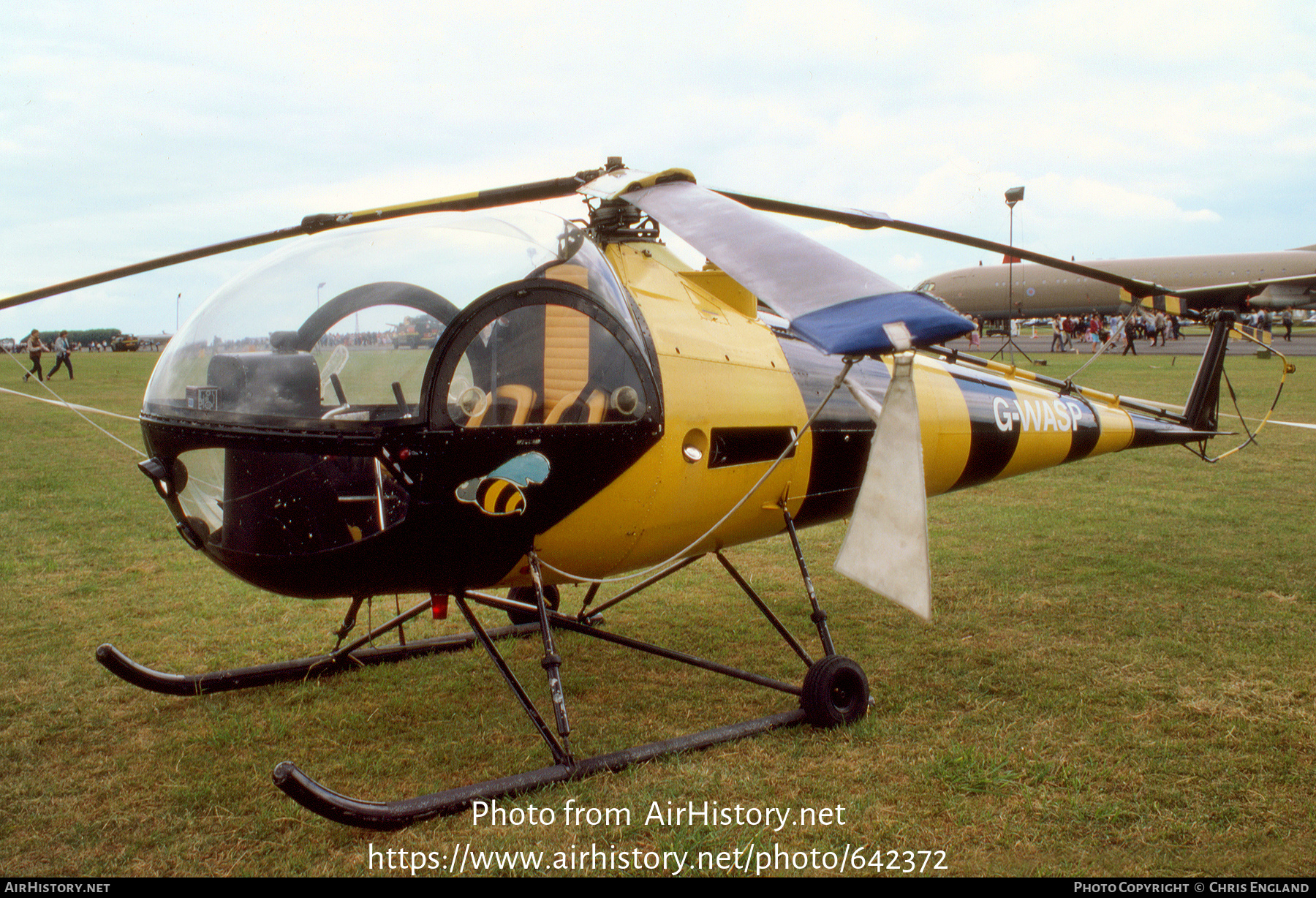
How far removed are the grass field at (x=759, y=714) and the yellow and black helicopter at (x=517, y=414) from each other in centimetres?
33

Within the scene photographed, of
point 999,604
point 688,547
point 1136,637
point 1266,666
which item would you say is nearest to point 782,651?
point 688,547

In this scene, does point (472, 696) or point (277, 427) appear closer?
point (277, 427)

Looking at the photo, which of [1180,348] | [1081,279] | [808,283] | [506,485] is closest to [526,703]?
[506,485]

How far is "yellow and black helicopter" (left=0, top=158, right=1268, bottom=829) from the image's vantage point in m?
3.01

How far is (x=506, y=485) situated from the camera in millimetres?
3266

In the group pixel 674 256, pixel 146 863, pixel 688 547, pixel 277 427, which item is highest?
pixel 674 256

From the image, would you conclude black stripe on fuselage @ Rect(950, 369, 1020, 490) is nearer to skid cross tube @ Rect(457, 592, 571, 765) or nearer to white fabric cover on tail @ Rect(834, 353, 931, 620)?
white fabric cover on tail @ Rect(834, 353, 931, 620)

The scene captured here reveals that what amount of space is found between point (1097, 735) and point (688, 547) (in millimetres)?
1979

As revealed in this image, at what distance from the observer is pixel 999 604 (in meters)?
5.68

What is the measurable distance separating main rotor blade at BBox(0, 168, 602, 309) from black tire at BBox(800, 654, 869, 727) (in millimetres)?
2409

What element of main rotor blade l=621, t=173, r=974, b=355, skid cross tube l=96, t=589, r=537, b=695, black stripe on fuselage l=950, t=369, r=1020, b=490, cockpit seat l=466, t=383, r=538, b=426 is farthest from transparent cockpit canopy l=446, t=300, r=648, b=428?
black stripe on fuselage l=950, t=369, r=1020, b=490

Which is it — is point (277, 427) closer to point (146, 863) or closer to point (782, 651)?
point (146, 863)

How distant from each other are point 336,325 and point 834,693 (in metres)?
2.67

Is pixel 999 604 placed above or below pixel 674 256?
below
